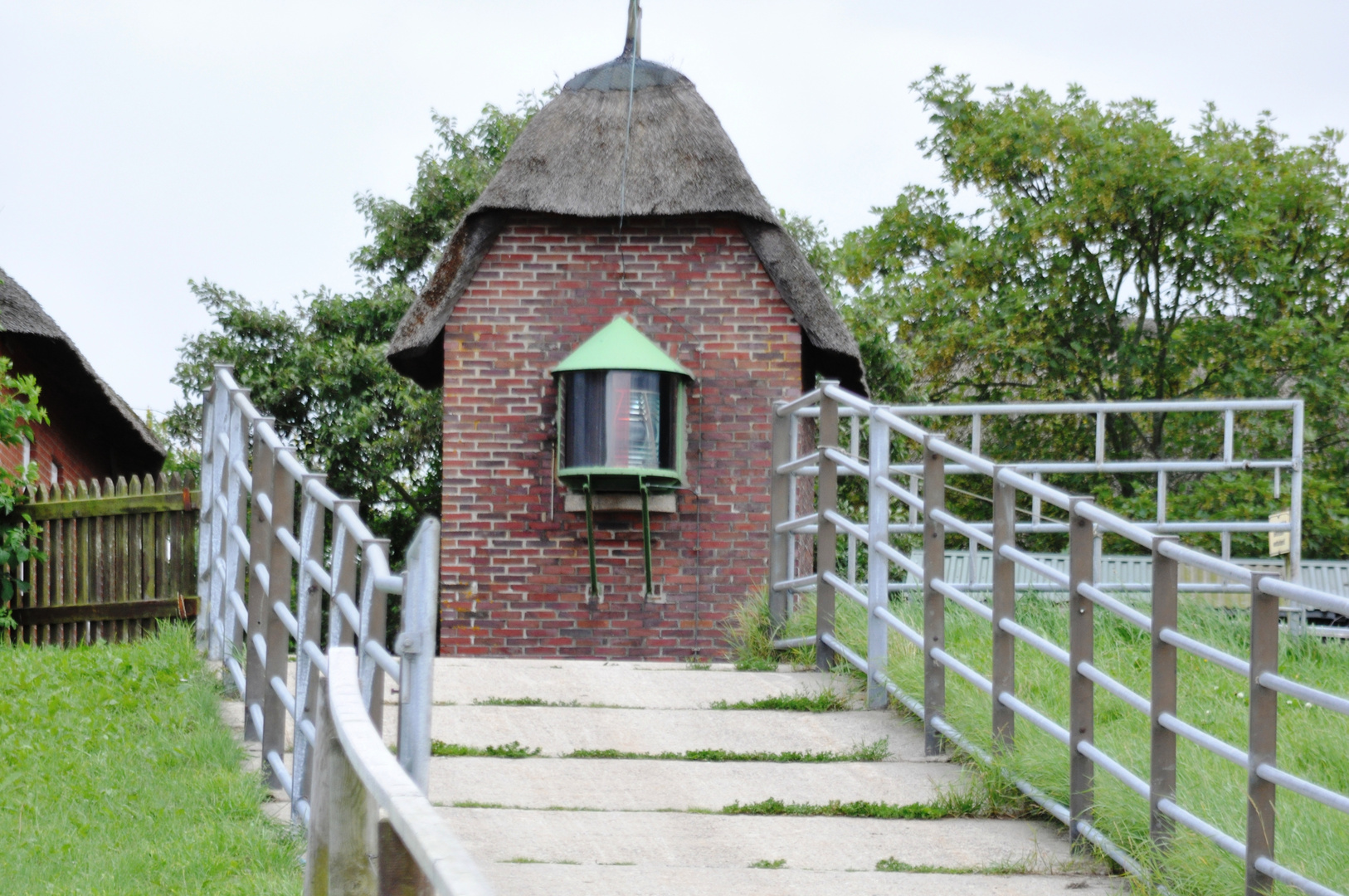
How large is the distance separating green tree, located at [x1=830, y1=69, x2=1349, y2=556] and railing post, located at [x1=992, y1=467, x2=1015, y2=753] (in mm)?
14187

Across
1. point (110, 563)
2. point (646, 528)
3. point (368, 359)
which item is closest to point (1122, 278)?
point (368, 359)

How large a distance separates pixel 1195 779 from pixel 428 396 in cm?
1453

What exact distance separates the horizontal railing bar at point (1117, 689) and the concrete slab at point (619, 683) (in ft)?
6.19

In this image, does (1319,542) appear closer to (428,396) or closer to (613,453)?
(428,396)

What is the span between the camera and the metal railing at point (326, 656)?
78.1 inches

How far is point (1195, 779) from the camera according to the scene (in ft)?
13.8

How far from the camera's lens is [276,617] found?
474cm

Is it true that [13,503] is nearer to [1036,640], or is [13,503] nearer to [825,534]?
[825,534]

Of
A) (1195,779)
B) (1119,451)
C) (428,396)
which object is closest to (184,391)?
(428,396)

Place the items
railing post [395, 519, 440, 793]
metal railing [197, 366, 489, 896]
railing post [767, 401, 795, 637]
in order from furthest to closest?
1. railing post [767, 401, 795, 637]
2. railing post [395, 519, 440, 793]
3. metal railing [197, 366, 489, 896]

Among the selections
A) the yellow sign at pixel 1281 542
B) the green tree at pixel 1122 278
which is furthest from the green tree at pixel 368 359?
the yellow sign at pixel 1281 542

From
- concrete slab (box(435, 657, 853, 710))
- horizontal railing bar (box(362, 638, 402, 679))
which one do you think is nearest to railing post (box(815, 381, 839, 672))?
concrete slab (box(435, 657, 853, 710))

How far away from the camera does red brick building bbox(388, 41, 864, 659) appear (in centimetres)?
1035

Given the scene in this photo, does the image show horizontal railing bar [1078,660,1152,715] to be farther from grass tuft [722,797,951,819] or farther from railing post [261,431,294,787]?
railing post [261,431,294,787]
